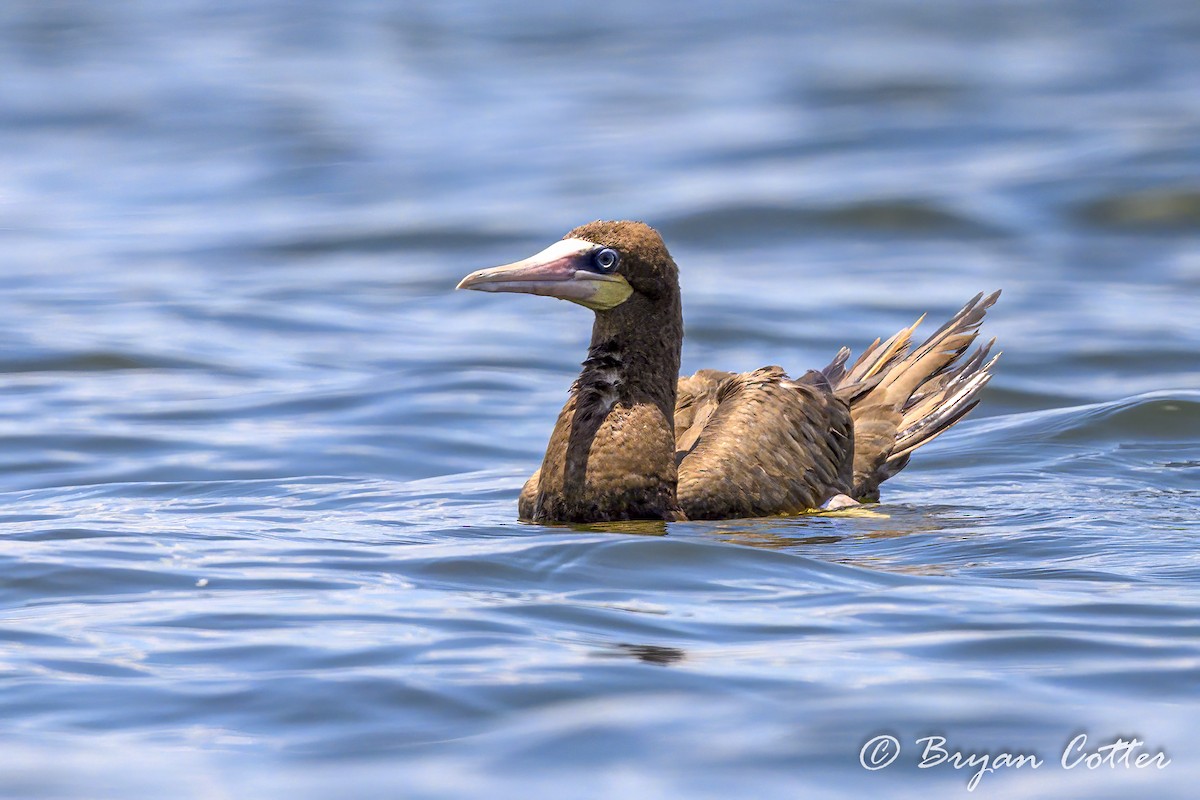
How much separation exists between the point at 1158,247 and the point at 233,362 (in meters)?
7.70

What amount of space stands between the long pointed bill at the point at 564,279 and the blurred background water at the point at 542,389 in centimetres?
93

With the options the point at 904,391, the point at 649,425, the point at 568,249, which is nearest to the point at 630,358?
the point at 649,425

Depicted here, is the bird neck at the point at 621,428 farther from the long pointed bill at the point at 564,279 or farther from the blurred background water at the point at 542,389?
the blurred background water at the point at 542,389

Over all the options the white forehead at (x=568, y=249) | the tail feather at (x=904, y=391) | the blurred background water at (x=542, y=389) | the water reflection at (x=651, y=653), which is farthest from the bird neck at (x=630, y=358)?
the water reflection at (x=651, y=653)

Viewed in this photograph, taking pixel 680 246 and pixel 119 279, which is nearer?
pixel 119 279

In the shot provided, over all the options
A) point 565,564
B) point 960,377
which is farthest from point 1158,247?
point 565,564

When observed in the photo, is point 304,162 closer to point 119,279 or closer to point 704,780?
point 119,279

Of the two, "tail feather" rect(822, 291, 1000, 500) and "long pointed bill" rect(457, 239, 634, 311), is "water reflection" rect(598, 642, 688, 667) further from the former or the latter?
"tail feather" rect(822, 291, 1000, 500)

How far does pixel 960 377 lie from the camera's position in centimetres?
969

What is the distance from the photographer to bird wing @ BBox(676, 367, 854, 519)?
7969 mm

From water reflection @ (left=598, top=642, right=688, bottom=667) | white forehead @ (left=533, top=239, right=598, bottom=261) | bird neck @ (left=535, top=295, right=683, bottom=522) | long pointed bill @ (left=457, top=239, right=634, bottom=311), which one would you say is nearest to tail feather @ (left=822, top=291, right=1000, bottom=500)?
bird neck @ (left=535, top=295, right=683, bottom=522)

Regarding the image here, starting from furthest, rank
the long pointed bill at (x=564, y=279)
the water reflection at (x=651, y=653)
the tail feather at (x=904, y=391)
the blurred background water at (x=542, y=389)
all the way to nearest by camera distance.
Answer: the tail feather at (x=904, y=391), the long pointed bill at (x=564, y=279), the water reflection at (x=651, y=653), the blurred background water at (x=542, y=389)

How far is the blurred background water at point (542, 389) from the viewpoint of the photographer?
5023mm

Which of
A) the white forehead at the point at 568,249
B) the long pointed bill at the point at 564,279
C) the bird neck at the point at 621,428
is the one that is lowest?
the bird neck at the point at 621,428
